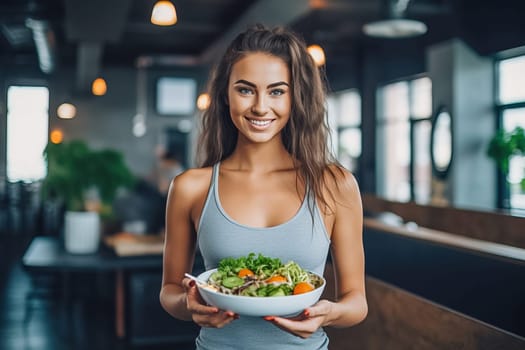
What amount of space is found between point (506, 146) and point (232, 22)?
4647mm

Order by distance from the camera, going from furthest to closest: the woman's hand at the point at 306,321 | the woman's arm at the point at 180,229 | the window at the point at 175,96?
the window at the point at 175,96
the woman's arm at the point at 180,229
the woman's hand at the point at 306,321

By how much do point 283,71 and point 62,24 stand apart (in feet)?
28.3

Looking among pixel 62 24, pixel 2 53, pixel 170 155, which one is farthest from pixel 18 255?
pixel 2 53

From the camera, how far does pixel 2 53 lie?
12.2 meters

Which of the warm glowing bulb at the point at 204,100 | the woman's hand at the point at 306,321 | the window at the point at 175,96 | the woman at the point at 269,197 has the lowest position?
the woman's hand at the point at 306,321

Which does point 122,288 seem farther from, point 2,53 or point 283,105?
point 2,53

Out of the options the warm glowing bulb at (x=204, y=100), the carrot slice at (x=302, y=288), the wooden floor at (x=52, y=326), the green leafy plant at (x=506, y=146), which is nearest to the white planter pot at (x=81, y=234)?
the wooden floor at (x=52, y=326)

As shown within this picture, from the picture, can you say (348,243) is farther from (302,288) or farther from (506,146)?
(506,146)

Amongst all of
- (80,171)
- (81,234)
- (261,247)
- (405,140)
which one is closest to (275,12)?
(405,140)

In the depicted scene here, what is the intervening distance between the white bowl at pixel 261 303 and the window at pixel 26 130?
12705 millimetres

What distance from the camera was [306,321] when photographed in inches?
44.6

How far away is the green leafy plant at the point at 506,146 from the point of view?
6.62 m

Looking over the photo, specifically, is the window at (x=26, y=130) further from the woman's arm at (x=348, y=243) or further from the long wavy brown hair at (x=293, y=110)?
the woman's arm at (x=348, y=243)

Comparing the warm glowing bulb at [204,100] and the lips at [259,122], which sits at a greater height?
the warm glowing bulb at [204,100]
